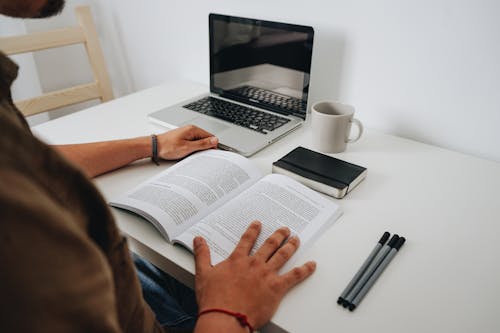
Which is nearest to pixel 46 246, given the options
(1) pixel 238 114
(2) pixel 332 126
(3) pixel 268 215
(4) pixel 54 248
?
(4) pixel 54 248

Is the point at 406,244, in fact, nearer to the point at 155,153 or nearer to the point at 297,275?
the point at 297,275

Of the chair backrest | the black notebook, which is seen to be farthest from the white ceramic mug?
the chair backrest

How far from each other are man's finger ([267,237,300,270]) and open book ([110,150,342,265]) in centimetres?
2

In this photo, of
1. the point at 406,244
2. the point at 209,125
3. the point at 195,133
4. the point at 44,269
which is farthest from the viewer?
the point at 209,125

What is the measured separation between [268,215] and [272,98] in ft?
1.55

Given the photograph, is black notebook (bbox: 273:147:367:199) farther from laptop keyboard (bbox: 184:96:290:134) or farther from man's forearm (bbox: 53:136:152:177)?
man's forearm (bbox: 53:136:152:177)

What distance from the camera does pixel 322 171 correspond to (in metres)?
0.78

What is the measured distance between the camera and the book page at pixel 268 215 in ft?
2.04

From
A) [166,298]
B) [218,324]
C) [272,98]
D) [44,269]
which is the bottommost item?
[166,298]

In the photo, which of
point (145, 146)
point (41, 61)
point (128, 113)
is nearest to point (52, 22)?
point (41, 61)

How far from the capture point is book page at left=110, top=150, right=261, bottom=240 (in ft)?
2.17

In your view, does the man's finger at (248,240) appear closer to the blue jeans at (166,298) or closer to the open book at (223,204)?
the open book at (223,204)

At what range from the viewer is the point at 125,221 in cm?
68

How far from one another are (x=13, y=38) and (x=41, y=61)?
1.25 ft
